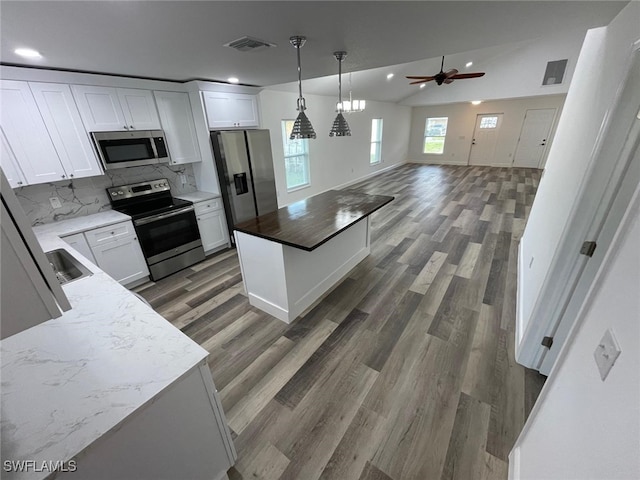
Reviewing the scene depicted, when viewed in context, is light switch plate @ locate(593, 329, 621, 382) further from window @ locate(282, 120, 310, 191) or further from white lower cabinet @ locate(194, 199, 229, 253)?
window @ locate(282, 120, 310, 191)

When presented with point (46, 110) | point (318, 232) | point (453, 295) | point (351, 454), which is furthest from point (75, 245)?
point (453, 295)

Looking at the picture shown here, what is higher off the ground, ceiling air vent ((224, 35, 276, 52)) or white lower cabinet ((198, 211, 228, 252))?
ceiling air vent ((224, 35, 276, 52))

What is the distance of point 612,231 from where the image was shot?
138cm

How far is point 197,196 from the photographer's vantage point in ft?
11.9

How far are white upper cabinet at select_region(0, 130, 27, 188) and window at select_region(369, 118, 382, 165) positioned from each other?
7728mm

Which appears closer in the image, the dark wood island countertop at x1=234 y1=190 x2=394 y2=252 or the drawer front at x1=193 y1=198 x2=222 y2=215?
the dark wood island countertop at x1=234 y1=190 x2=394 y2=252

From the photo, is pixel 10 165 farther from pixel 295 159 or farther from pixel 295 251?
pixel 295 159

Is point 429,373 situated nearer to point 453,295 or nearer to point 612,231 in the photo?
point 453,295

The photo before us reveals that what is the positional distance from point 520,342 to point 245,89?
4282 mm

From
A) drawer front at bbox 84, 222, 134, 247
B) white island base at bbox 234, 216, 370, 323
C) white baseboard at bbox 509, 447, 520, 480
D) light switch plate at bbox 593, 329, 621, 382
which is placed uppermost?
light switch plate at bbox 593, 329, 621, 382

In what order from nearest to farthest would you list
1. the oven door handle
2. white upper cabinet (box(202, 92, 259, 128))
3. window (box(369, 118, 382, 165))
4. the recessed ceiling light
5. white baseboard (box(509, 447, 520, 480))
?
white baseboard (box(509, 447, 520, 480)) < the recessed ceiling light < the oven door handle < white upper cabinet (box(202, 92, 259, 128)) < window (box(369, 118, 382, 165))

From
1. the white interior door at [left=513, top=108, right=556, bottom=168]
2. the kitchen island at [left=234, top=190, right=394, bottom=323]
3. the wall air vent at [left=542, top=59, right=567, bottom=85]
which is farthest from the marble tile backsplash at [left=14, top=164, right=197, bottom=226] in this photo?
the white interior door at [left=513, top=108, right=556, bottom=168]

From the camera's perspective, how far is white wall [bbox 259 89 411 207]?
4.91 m

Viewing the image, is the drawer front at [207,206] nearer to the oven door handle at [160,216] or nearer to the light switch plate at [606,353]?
the oven door handle at [160,216]
